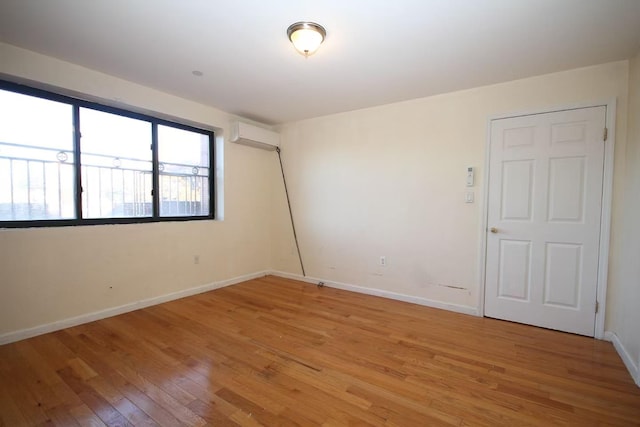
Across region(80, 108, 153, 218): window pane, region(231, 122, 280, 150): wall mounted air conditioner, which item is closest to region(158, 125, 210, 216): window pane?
region(80, 108, 153, 218): window pane

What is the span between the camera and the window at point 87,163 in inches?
94.0

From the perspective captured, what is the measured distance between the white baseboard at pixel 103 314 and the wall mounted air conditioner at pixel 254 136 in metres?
2.01

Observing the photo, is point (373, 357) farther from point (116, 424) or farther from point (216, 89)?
point (216, 89)

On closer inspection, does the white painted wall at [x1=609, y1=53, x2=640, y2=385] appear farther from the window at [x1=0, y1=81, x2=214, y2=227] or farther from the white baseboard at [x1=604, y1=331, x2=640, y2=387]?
the window at [x1=0, y1=81, x2=214, y2=227]

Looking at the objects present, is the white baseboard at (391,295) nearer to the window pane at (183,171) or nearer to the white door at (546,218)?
the white door at (546,218)

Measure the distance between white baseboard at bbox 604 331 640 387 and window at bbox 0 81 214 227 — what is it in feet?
14.4

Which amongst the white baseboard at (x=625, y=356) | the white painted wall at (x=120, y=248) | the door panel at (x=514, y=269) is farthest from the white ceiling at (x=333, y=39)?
the white baseboard at (x=625, y=356)

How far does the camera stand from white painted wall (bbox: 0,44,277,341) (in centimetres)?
233

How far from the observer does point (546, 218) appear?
2646 millimetres

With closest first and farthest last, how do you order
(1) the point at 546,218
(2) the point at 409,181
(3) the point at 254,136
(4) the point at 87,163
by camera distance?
(1) the point at 546,218 < (4) the point at 87,163 < (2) the point at 409,181 < (3) the point at 254,136

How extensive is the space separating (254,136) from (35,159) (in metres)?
2.28

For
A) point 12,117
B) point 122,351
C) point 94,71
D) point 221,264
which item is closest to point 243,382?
point 122,351

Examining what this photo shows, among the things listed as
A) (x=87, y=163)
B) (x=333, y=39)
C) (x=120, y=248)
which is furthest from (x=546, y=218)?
(x=87, y=163)

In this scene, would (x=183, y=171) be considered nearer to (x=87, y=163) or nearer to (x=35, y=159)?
(x=87, y=163)
